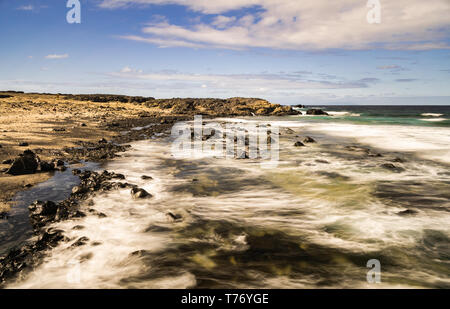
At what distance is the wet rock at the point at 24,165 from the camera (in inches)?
293

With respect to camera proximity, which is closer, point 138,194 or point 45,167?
point 138,194

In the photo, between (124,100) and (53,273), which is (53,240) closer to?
(53,273)

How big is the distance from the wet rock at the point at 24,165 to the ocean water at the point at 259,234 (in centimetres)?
226

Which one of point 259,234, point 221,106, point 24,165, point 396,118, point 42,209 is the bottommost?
point 259,234

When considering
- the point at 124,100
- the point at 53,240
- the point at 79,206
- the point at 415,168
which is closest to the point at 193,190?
the point at 79,206

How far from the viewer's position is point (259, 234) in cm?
512

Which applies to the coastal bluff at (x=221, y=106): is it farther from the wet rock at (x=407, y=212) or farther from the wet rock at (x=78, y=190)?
the wet rock at (x=407, y=212)

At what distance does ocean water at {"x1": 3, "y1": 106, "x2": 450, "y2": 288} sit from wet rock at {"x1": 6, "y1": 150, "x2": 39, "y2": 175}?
2260 mm

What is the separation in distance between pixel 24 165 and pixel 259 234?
7.30 metres

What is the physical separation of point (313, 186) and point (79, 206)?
6.85 metres

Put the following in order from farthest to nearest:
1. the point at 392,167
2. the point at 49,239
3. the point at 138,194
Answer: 1. the point at 392,167
2. the point at 138,194
3. the point at 49,239

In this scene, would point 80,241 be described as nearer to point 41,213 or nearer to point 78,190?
A: point 41,213

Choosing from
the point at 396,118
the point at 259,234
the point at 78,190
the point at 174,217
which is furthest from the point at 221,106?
the point at 259,234
